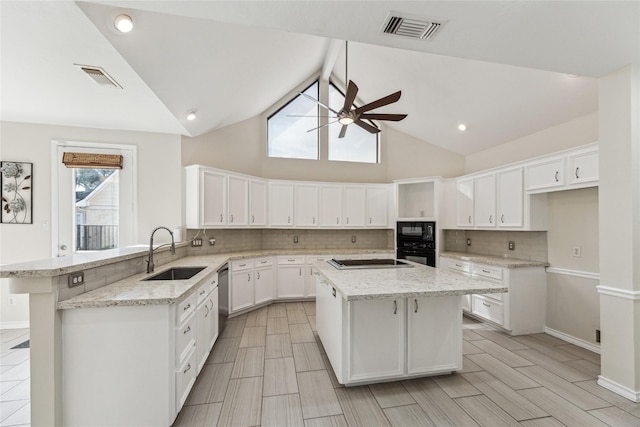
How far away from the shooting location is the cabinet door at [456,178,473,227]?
457 centimetres

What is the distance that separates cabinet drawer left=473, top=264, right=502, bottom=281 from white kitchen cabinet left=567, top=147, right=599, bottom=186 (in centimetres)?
136

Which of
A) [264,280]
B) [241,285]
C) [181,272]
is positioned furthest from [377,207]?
[181,272]

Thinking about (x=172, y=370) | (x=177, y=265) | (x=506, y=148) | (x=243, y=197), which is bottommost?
(x=172, y=370)

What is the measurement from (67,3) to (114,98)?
1.38 m

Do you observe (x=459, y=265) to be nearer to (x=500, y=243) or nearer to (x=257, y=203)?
(x=500, y=243)

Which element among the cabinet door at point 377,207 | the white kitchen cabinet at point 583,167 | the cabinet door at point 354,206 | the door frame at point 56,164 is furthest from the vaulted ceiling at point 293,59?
the cabinet door at point 354,206

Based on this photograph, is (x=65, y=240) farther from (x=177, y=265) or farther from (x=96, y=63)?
(x=96, y=63)

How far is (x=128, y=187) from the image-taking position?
3.94m

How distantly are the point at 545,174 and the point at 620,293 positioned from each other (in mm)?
1647

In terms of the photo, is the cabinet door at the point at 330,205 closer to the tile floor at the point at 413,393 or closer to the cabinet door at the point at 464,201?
the cabinet door at the point at 464,201

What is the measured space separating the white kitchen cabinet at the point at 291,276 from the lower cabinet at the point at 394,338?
2415 millimetres

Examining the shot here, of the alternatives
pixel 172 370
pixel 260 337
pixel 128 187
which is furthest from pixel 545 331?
pixel 128 187

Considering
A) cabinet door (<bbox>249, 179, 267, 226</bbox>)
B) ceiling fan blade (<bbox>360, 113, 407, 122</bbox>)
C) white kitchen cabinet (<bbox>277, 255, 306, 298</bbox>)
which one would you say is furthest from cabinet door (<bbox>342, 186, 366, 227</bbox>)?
ceiling fan blade (<bbox>360, 113, 407, 122</bbox>)

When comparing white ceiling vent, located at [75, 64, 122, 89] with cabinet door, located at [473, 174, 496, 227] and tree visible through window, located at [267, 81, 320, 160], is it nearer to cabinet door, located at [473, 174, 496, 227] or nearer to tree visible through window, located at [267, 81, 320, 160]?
tree visible through window, located at [267, 81, 320, 160]
